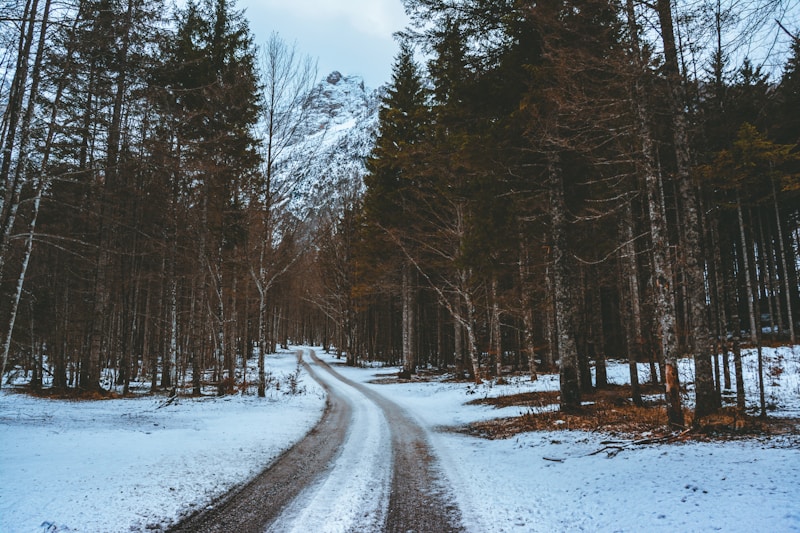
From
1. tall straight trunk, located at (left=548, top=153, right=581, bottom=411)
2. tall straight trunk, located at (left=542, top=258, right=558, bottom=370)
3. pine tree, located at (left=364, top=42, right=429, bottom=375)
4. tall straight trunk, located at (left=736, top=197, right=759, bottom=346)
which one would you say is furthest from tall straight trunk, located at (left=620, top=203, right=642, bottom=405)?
pine tree, located at (left=364, top=42, right=429, bottom=375)

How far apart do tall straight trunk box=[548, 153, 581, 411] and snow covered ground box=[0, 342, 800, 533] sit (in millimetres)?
2228

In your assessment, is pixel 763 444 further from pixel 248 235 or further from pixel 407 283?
pixel 407 283

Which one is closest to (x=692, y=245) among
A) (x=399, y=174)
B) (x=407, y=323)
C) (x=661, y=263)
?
(x=661, y=263)

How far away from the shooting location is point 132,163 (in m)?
7.75

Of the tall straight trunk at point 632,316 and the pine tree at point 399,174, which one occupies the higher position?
the pine tree at point 399,174

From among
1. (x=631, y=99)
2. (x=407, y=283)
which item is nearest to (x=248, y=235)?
(x=407, y=283)

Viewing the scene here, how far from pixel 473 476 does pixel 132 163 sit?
8363 mm

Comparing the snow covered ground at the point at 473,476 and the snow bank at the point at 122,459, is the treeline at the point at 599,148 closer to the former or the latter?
the snow covered ground at the point at 473,476

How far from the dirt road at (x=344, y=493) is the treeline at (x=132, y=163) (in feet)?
16.9

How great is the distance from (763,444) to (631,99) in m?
6.45

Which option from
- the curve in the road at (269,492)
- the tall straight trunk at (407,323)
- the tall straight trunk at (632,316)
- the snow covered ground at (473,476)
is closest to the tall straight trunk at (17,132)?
the snow covered ground at (473,476)

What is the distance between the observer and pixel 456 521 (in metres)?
4.55

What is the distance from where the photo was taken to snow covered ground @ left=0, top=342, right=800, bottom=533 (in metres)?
4.12

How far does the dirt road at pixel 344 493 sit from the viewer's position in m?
4.44
